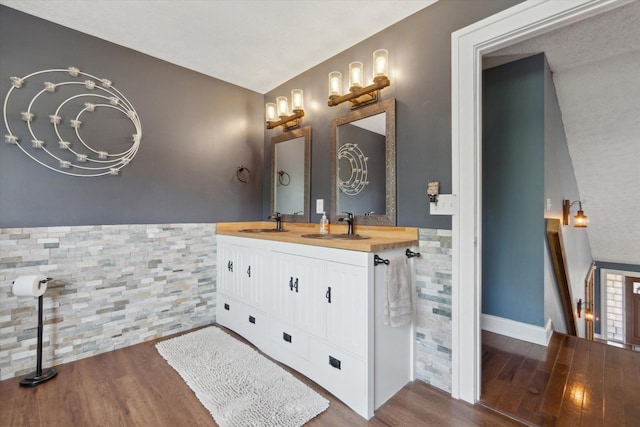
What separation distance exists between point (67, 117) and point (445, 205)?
2.92 meters

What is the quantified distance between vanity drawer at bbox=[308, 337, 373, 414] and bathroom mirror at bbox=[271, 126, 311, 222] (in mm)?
1322

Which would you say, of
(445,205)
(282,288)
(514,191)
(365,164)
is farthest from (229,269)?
(514,191)

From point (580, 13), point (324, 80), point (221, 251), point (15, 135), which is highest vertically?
point (324, 80)

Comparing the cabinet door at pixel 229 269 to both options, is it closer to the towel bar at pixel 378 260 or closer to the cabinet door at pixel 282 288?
the cabinet door at pixel 282 288

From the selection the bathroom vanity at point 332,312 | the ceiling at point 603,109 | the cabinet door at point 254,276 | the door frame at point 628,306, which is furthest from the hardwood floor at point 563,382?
the door frame at point 628,306

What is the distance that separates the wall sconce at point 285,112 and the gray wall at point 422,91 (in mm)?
732

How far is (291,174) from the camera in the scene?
3.05 meters

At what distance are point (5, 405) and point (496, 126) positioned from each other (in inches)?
172

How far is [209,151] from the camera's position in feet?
9.82

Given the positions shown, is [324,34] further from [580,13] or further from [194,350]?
[194,350]

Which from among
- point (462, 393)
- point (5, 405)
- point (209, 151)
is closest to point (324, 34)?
point (209, 151)

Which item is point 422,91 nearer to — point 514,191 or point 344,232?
point 344,232

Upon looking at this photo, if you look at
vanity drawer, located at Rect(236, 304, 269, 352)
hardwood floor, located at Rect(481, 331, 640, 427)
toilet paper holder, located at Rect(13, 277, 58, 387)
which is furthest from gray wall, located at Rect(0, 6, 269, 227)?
hardwood floor, located at Rect(481, 331, 640, 427)

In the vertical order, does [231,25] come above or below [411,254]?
above
